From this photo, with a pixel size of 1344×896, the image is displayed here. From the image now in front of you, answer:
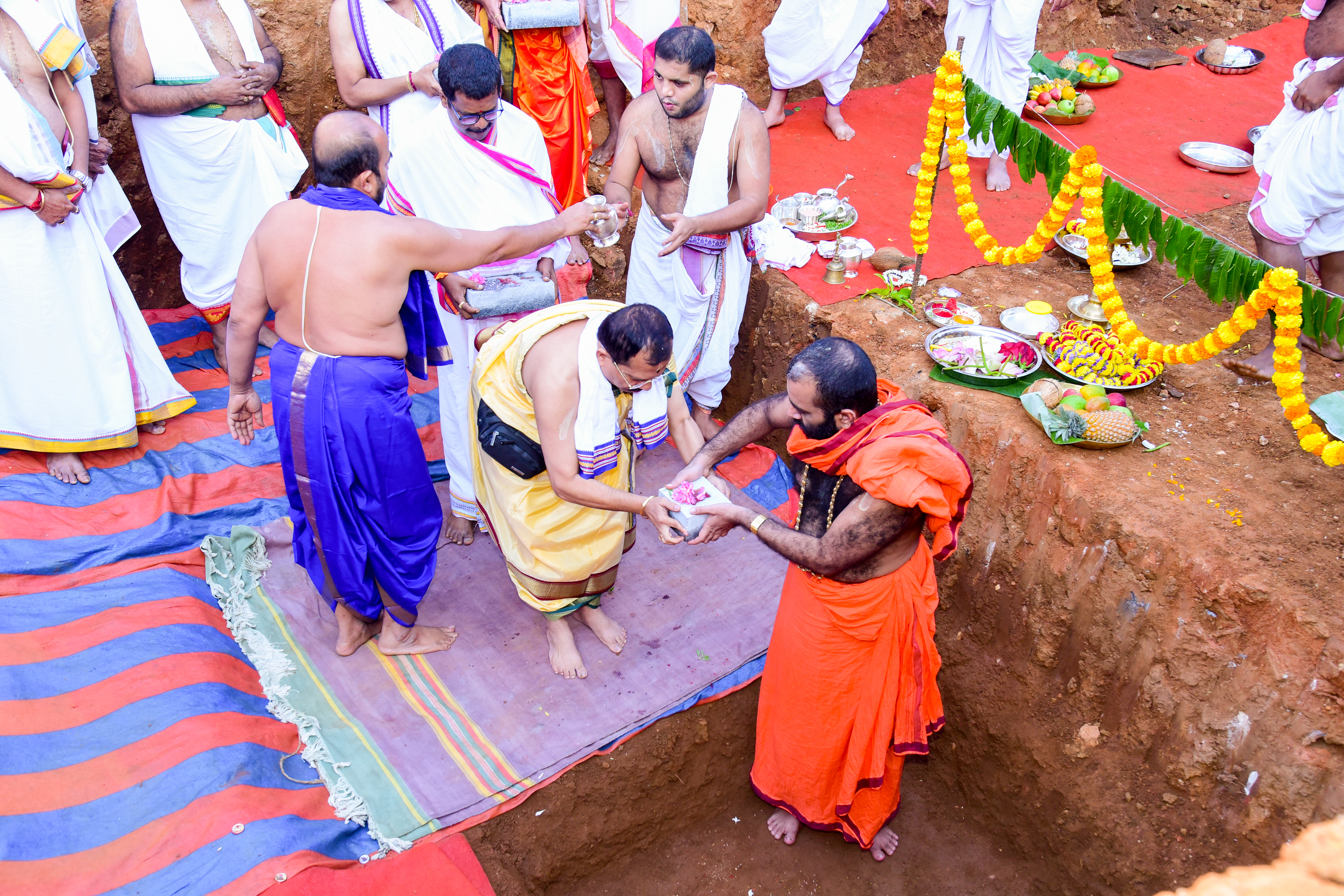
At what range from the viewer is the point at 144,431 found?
497 centimetres

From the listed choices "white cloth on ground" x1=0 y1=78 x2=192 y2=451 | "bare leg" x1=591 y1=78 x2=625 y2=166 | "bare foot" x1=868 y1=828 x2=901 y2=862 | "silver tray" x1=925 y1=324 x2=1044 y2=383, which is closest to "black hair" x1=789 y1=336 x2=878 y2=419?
"silver tray" x1=925 y1=324 x2=1044 y2=383

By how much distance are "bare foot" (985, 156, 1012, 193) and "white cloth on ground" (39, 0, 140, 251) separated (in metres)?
5.46

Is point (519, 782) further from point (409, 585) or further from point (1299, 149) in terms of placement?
point (1299, 149)

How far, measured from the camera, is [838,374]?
9.49 ft

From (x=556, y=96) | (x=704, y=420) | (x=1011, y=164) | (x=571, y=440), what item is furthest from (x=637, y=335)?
(x=1011, y=164)

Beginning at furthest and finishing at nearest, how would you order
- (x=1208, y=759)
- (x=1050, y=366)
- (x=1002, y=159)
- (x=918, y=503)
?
(x=1002, y=159) < (x=1050, y=366) < (x=1208, y=759) < (x=918, y=503)

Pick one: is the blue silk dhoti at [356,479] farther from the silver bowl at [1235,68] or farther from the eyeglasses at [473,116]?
the silver bowl at [1235,68]

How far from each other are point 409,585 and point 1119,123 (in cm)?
673

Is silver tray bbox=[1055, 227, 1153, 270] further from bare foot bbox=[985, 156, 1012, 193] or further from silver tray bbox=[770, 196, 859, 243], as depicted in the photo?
silver tray bbox=[770, 196, 859, 243]

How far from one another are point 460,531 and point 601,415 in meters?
1.70

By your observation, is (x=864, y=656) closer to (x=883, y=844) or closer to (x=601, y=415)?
(x=883, y=844)

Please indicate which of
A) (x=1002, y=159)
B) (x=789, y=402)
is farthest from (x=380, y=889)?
(x=1002, y=159)

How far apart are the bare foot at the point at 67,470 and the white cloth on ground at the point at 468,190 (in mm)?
1895

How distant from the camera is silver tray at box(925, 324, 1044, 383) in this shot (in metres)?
4.56
